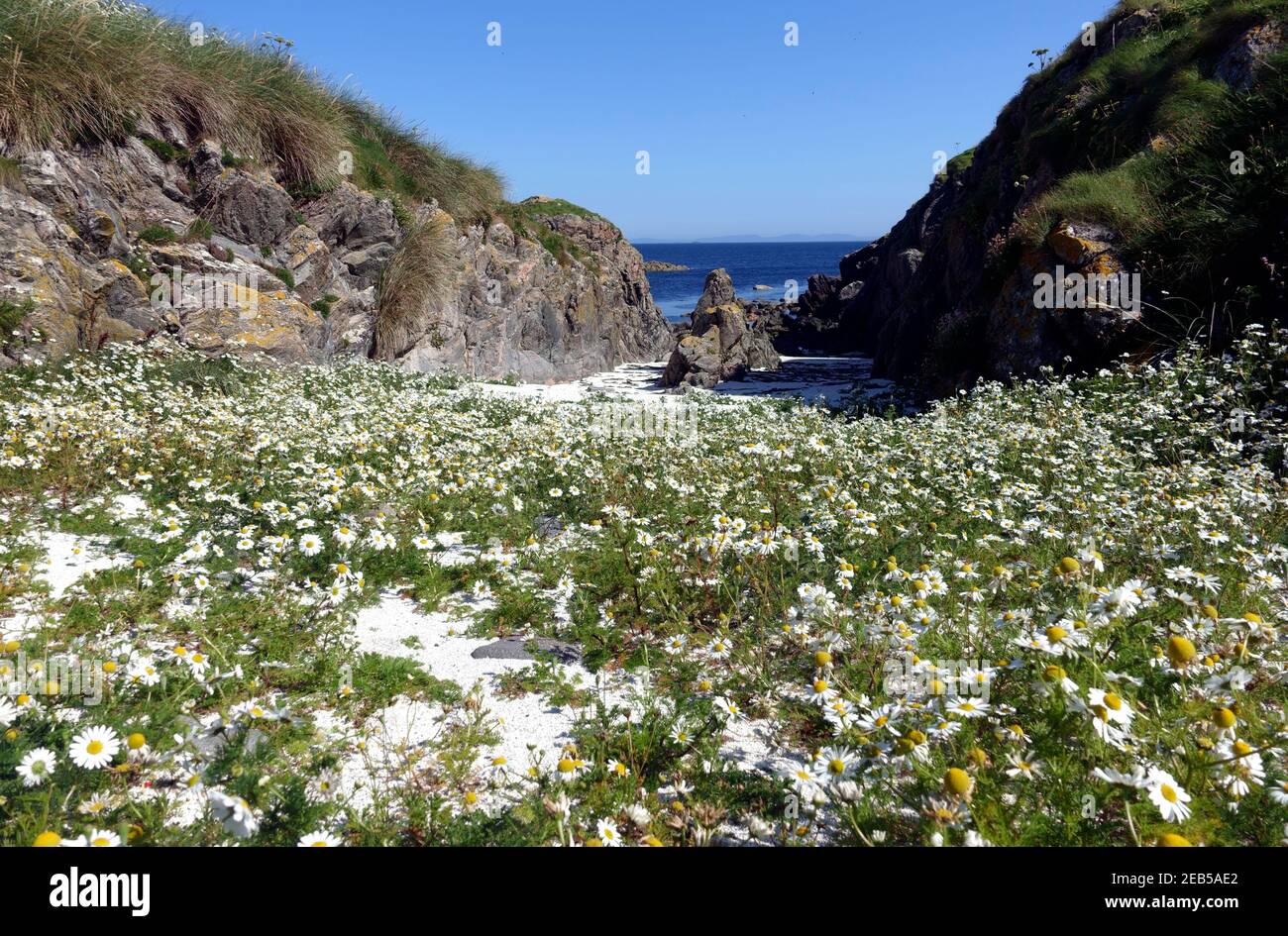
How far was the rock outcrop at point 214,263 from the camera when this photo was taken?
10.0 metres

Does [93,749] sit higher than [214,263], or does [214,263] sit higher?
[214,263]

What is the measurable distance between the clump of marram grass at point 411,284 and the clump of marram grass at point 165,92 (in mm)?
Result: 1883

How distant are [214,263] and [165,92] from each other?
3448 millimetres

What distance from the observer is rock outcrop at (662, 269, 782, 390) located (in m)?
21.1

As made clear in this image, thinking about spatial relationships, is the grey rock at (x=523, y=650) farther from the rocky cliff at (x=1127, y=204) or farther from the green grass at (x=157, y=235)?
the green grass at (x=157, y=235)

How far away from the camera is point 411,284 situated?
16.8 meters

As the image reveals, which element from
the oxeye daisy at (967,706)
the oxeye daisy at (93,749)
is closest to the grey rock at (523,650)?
the oxeye daisy at (93,749)

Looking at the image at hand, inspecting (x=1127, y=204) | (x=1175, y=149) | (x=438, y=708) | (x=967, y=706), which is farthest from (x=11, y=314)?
(x=1175, y=149)

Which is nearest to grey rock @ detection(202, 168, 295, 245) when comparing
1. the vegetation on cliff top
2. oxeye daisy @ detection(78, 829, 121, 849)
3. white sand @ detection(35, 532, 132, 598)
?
white sand @ detection(35, 532, 132, 598)

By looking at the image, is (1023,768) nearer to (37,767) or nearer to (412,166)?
(37,767)

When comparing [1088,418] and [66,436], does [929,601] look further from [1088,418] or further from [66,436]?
[66,436]

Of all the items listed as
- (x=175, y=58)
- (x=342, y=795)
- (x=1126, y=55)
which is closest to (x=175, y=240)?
(x=175, y=58)

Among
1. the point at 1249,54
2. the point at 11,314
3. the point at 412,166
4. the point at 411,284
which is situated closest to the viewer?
the point at 11,314

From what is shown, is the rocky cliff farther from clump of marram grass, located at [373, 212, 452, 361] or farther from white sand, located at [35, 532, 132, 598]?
white sand, located at [35, 532, 132, 598]
